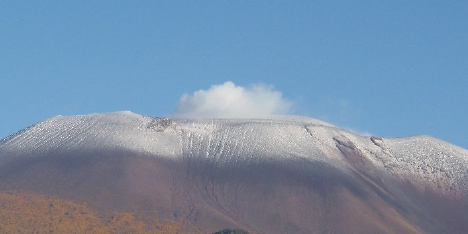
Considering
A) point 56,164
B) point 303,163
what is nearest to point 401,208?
point 303,163

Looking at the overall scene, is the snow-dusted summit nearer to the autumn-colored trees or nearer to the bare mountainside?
the bare mountainside

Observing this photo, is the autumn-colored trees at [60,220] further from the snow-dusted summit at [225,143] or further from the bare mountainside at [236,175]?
the snow-dusted summit at [225,143]

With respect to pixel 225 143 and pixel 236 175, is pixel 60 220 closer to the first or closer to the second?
pixel 236 175

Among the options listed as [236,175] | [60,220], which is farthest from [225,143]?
[60,220]

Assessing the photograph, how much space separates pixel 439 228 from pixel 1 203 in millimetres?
68626

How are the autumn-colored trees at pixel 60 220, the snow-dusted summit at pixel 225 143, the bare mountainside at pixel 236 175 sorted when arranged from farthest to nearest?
the snow-dusted summit at pixel 225 143 → the bare mountainside at pixel 236 175 → the autumn-colored trees at pixel 60 220

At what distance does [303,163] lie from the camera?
180 meters

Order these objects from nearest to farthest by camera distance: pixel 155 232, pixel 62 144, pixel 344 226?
pixel 155 232, pixel 344 226, pixel 62 144

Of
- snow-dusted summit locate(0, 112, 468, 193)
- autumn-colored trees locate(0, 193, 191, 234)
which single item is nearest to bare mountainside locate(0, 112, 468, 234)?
snow-dusted summit locate(0, 112, 468, 193)

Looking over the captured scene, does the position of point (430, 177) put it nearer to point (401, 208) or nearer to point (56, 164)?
point (401, 208)

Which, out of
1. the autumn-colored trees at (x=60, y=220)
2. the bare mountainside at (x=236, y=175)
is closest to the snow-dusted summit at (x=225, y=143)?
the bare mountainside at (x=236, y=175)

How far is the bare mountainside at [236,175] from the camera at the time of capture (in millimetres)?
160875

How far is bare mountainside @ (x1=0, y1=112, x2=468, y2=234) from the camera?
160875mm

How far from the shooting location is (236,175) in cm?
17475
